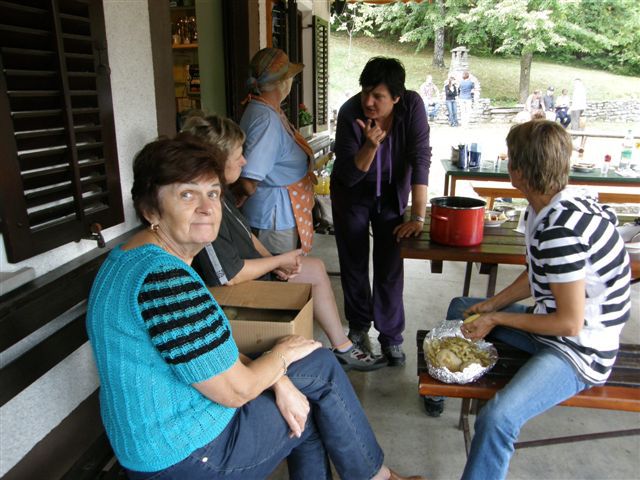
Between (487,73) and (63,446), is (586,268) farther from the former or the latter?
(487,73)

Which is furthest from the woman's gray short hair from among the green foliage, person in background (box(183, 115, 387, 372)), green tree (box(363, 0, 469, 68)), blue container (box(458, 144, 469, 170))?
green tree (box(363, 0, 469, 68))

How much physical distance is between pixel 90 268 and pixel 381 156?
1.35 metres

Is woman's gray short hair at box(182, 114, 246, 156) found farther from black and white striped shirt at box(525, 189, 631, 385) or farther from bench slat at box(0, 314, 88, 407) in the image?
black and white striped shirt at box(525, 189, 631, 385)

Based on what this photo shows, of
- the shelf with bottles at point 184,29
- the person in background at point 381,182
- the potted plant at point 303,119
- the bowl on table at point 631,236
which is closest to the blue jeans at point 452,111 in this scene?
the potted plant at point 303,119

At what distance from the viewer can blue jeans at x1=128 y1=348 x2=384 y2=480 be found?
1232mm

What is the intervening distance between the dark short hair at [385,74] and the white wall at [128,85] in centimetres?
92

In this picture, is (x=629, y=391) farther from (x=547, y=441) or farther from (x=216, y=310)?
(x=216, y=310)

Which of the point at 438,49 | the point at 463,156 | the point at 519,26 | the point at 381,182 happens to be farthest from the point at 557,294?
the point at 438,49

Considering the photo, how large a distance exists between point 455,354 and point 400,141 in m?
1.14

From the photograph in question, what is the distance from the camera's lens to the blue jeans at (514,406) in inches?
55.3

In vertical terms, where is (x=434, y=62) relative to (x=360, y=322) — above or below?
above

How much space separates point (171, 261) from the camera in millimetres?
1097

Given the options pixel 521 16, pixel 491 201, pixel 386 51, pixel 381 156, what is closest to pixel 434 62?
pixel 386 51

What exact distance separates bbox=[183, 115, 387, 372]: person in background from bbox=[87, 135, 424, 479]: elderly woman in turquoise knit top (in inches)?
17.6
